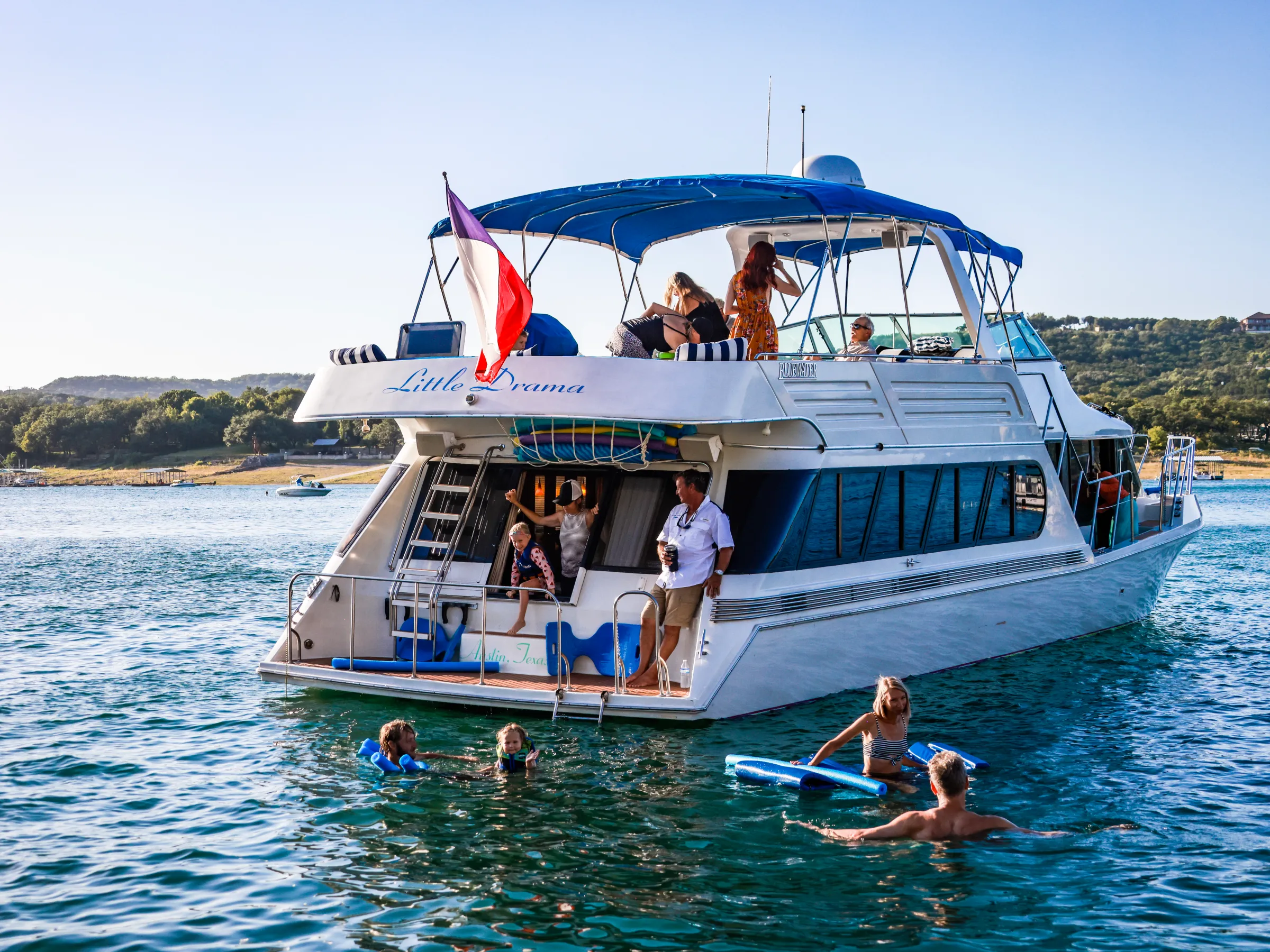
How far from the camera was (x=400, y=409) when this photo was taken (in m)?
9.57

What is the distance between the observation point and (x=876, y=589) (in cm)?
1096

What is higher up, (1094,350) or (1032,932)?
(1094,350)

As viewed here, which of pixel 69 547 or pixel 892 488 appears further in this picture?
pixel 69 547

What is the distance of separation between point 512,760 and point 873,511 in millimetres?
4436

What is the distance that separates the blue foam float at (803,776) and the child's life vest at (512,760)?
1.51 metres

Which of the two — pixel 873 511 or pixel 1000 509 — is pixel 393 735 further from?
pixel 1000 509

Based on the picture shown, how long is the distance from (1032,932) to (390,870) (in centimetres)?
354

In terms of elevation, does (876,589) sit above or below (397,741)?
above

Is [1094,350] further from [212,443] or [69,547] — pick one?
[69,547]

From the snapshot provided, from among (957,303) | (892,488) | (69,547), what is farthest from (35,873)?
(69,547)

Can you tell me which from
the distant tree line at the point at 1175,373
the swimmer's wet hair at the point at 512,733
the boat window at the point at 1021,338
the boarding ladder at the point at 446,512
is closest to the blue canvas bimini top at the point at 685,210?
the boat window at the point at 1021,338

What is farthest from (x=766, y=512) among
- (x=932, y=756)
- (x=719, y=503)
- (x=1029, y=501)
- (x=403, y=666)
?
(x=1029, y=501)

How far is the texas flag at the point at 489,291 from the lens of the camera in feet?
30.5

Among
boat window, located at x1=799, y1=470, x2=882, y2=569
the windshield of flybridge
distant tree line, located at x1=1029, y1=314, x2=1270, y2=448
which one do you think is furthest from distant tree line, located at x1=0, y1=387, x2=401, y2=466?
boat window, located at x1=799, y1=470, x2=882, y2=569
